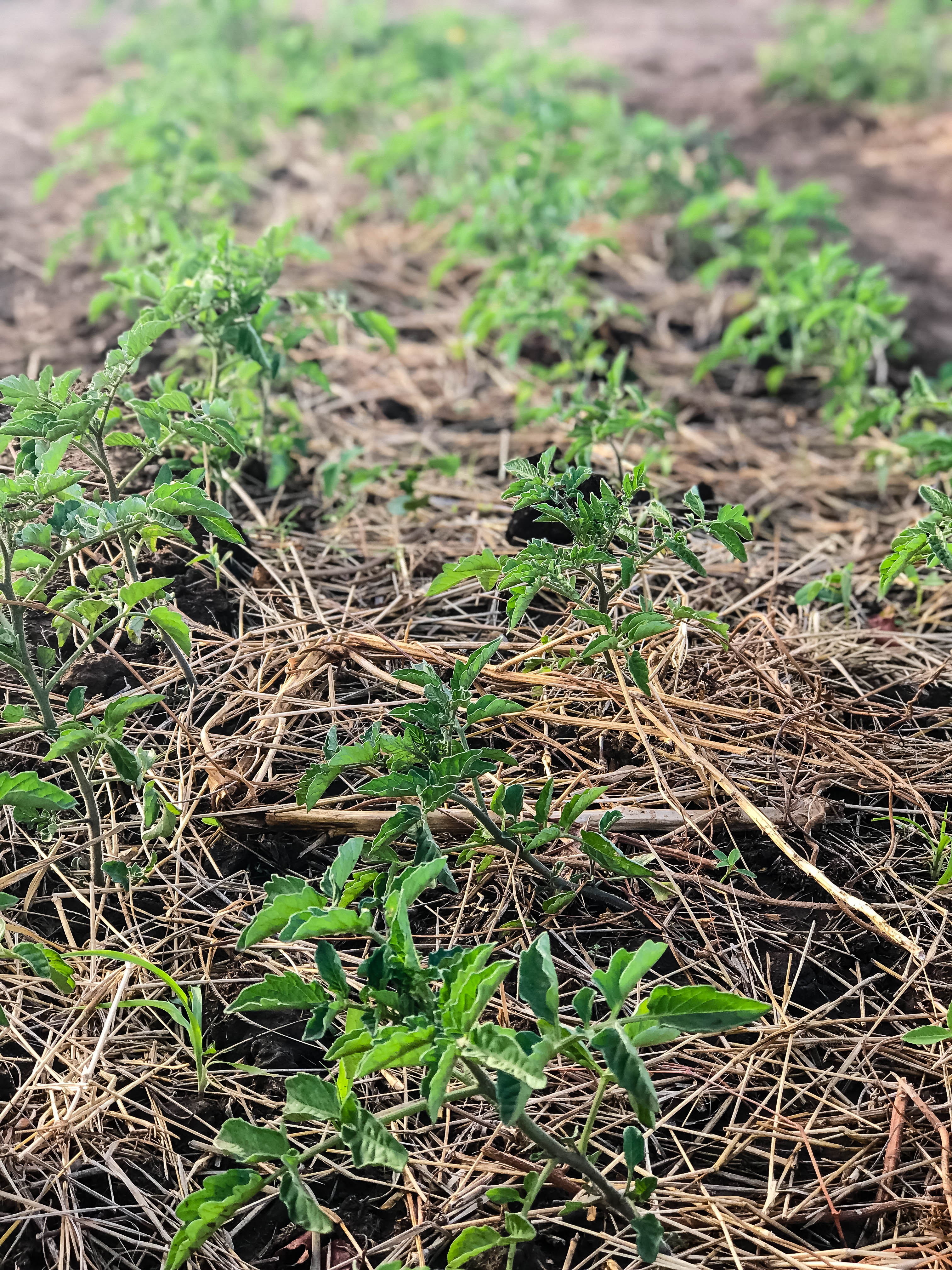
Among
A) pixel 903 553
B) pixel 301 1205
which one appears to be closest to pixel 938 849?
pixel 903 553

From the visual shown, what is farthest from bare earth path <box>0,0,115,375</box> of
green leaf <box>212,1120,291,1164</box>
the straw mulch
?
green leaf <box>212,1120,291,1164</box>

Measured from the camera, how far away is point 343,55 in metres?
5.62

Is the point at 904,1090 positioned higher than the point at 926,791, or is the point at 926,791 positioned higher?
the point at 926,791

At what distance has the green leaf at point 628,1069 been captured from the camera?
121 centimetres

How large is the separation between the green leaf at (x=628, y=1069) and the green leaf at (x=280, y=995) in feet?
1.30

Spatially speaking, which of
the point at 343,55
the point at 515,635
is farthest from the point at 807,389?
the point at 343,55

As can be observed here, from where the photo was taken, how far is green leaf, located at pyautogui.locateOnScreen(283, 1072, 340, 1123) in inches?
53.4

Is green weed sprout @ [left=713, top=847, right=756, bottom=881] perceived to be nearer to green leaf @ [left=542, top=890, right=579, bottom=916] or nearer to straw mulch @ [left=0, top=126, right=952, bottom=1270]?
straw mulch @ [left=0, top=126, right=952, bottom=1270]

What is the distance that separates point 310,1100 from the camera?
1.36m

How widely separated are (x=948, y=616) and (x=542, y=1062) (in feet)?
5.82

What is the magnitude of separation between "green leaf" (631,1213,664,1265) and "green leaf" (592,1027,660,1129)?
17cm

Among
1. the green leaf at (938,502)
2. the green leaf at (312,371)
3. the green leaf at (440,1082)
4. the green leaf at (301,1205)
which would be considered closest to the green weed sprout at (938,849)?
the green leaf at (938,502)

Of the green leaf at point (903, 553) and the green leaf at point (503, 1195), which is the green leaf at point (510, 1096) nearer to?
the green leaf at point (503, 1195)

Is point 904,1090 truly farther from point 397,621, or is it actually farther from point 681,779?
point 397,621
